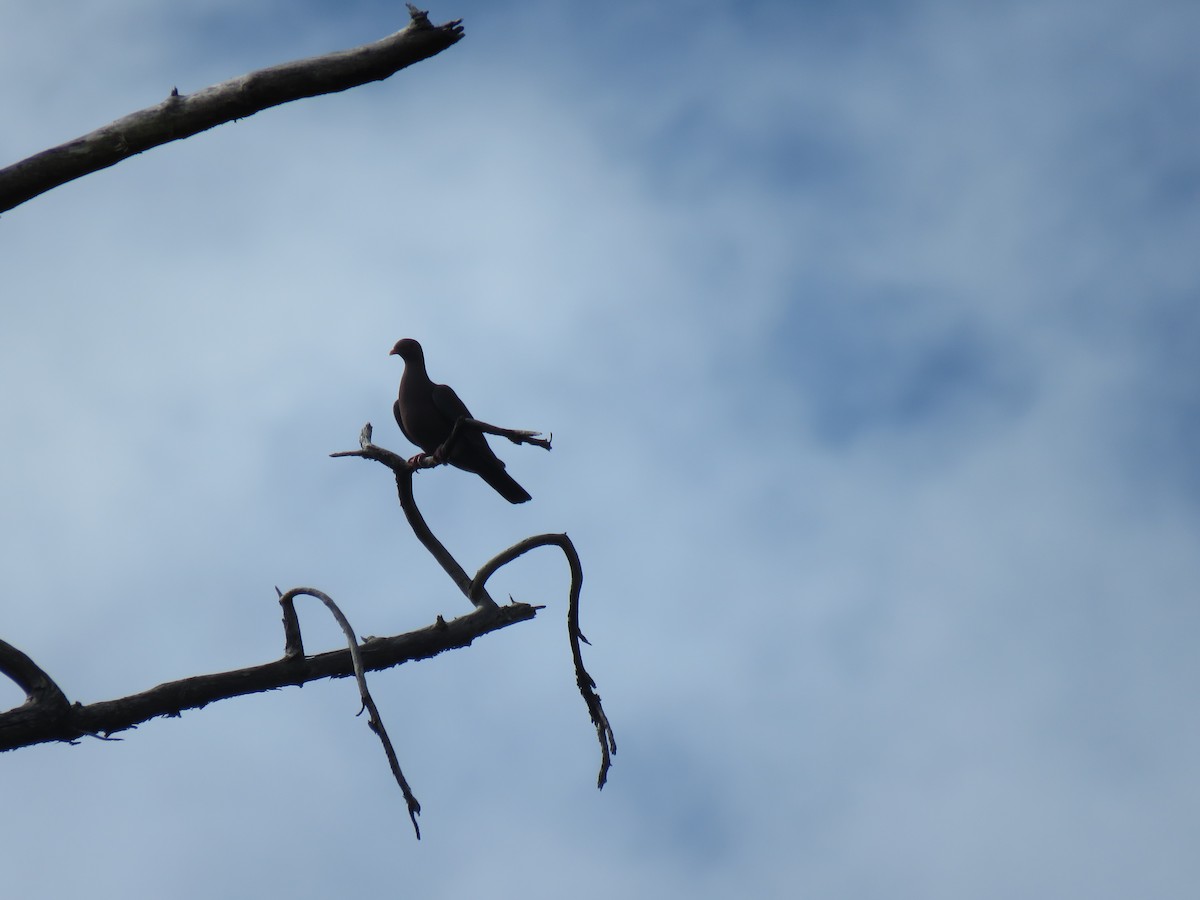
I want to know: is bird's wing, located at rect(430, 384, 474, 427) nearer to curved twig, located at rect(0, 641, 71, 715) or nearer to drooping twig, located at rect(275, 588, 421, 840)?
drooping twig, located at rect(275, 588, 421, 840)

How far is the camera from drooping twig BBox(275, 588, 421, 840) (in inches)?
154

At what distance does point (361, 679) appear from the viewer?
14.7 feet

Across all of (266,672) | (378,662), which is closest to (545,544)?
(378,662)

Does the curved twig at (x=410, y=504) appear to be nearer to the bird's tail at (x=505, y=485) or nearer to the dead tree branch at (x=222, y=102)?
the bird's tail at (x=505, y=485)

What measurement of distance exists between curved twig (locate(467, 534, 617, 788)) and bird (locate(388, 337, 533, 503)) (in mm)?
1543

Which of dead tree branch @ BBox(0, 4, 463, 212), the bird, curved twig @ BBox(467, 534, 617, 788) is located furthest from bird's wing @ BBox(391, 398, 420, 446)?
dead tree branch @ BBox(0, 4, 463, 212)

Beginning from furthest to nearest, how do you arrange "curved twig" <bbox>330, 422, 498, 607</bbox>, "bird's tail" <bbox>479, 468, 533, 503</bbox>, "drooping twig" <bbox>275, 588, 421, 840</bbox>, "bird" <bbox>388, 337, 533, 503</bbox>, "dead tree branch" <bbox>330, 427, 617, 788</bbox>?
"bird's tail" <bbox>479, 468, 533, 503</bbox> → "bird" <bbox>388, 337, 533, 503</bbox> → "curved twig" <bbox>330, 422, 498, 607</bbox> → "dead tree branch" <bbox>330, 427, 617, 788</bbox> → "drooping twig" <bbox>275, 588, 421, 840</bbox>

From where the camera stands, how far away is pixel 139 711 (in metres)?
4.78

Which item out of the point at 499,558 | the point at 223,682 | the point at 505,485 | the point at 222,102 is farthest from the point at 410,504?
the point at 222,102

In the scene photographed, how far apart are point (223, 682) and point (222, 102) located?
276 centimetres

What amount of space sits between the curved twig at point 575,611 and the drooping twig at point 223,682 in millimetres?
220

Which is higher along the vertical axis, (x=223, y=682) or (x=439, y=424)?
(x=439, y=424)

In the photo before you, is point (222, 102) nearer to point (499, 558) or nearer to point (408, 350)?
point (499, 558)

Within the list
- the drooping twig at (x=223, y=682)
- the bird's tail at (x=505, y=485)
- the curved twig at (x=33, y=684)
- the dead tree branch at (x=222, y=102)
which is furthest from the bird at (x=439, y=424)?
the dead tree branch at (x=222, y=102)
